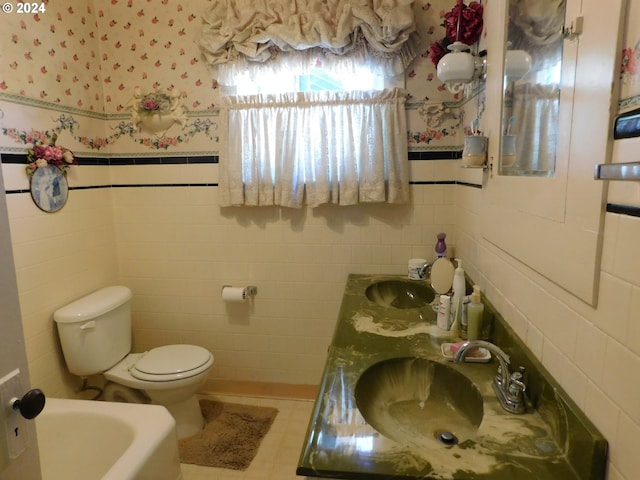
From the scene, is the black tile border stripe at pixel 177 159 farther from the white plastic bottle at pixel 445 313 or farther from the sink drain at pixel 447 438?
the sink drain at pixel 447 438

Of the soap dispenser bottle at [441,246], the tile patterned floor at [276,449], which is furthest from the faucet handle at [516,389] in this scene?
the tile patterned floor at [276,449]

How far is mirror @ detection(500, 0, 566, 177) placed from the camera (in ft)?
3.23

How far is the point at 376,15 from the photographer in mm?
2041

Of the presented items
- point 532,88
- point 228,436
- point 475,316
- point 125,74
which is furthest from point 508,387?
point 125,74

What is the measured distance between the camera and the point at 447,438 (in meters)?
1.03

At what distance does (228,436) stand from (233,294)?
78 cm

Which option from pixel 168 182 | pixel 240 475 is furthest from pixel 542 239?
pixel 168 182

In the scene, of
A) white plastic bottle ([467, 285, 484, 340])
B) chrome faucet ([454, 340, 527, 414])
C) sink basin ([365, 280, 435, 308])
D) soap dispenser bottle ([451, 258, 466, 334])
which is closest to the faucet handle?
chrome faucet ([454, 340, 527, 414])

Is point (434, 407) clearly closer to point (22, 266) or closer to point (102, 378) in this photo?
point (22, 266)

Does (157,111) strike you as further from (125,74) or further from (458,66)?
(458,66)

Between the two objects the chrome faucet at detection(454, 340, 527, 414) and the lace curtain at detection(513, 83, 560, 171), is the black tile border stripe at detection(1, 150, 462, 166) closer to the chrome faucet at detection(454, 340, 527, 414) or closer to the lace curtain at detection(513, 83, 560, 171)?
the lace curtain at detection(513, 83, 560, 171)

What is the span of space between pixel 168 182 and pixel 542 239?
2118 millimetres

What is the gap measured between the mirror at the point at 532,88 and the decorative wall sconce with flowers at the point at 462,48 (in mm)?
277

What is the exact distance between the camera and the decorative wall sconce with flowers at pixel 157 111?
2.39 meters
